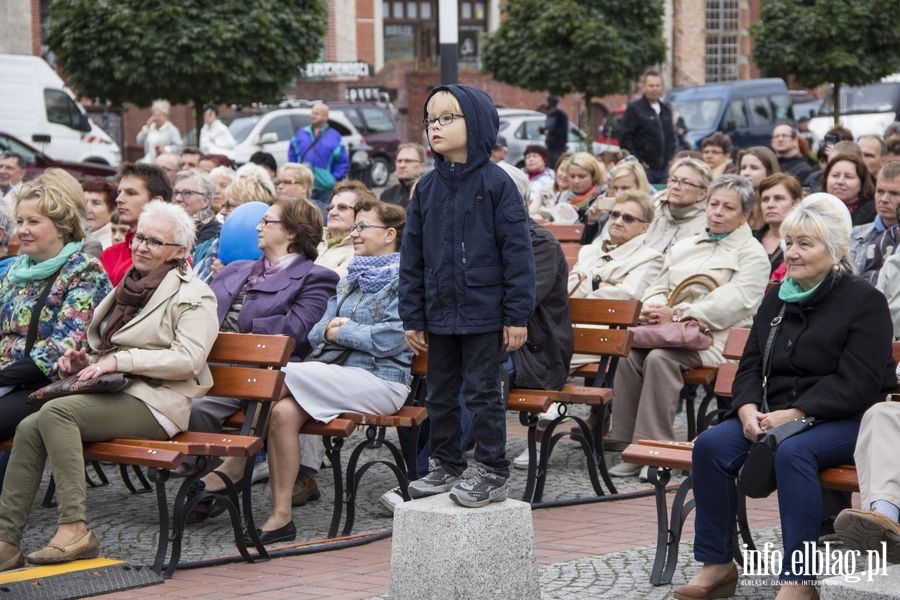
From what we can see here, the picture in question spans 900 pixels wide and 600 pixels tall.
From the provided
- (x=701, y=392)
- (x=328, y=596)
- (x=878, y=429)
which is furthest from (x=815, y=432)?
(x=701, y=392)

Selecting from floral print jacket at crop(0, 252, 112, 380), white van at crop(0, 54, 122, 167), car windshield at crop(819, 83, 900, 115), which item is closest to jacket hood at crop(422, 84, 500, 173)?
floral print jacket at crop(0, 252, 112, 380)

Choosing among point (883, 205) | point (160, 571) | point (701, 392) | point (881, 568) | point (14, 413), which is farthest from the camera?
point (701, 392)

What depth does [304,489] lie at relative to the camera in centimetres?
809

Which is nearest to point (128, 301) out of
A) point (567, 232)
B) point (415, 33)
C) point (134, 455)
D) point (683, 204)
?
point (134, 455)

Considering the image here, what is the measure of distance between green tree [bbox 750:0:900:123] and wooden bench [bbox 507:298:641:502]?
70.7 feet

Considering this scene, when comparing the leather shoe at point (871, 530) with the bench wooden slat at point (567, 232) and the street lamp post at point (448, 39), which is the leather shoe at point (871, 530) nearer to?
the bench wooden slat at point (567, 232)

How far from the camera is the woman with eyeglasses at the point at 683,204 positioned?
9.77 m

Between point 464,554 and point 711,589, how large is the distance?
1.06 m

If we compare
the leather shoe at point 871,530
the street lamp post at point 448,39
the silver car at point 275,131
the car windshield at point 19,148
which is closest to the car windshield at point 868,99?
the silver car at point 275,131

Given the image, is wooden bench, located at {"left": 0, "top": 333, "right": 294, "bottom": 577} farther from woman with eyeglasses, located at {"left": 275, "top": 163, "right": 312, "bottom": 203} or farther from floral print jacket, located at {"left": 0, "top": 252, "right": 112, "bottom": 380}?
woman with eyeglasses, located at {"left": 275, "top": 163, "right": 312, "bottom": 203}

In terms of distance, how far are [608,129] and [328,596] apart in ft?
78.8

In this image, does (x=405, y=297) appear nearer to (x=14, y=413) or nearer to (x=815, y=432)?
(x=815, y=432)

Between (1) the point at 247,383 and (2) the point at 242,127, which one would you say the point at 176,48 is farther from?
(1) the point at 247,383

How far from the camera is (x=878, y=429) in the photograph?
18.7ft
